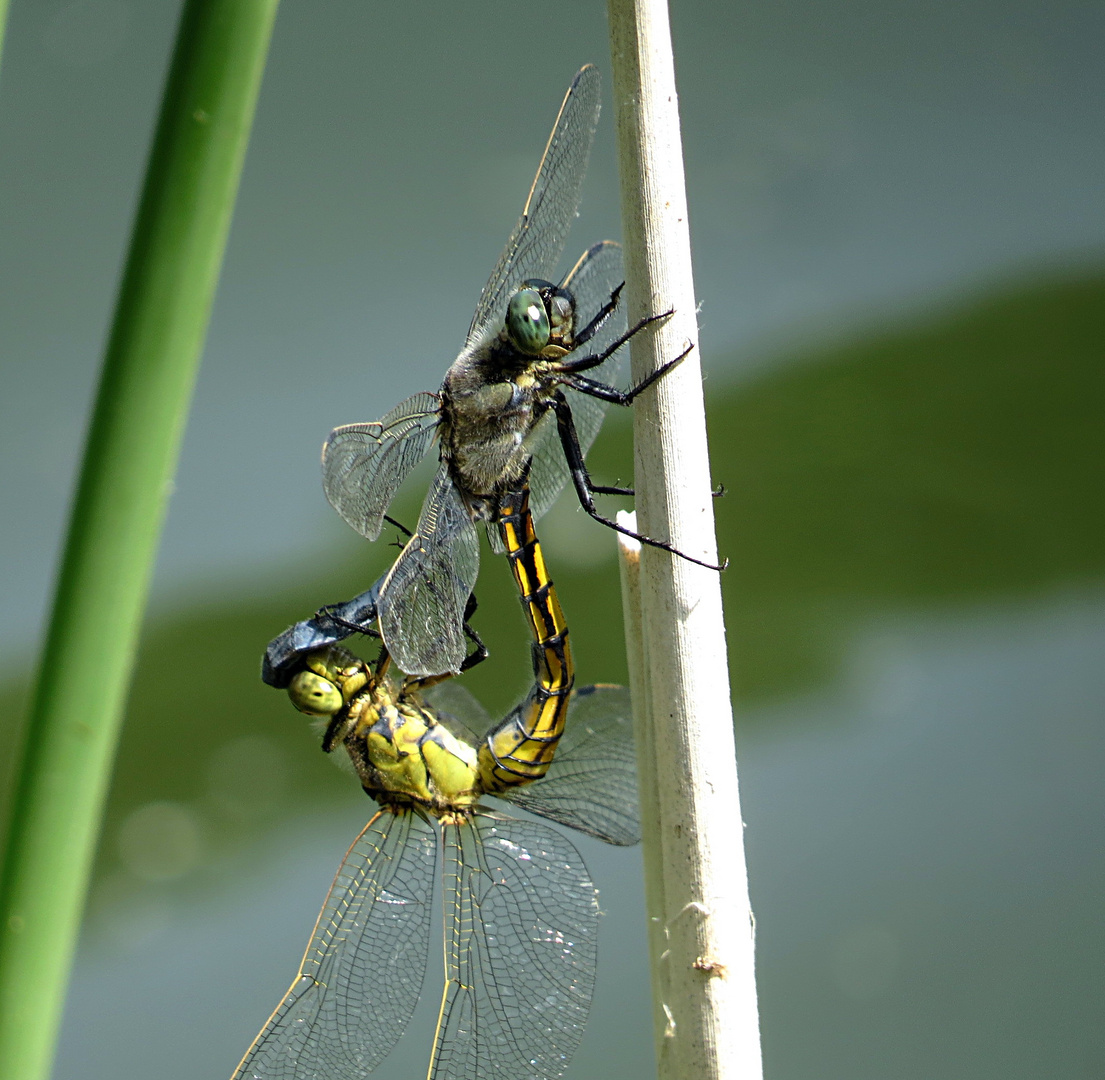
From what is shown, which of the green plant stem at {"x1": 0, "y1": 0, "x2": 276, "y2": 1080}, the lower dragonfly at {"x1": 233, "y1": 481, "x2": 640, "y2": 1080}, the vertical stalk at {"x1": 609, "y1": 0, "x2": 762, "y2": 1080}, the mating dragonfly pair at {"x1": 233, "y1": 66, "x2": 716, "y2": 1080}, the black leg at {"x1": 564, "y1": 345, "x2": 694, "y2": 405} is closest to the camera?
the green plant stem at {"x1": 0, "y1": 0, "x2": 276, "y2": 1080}

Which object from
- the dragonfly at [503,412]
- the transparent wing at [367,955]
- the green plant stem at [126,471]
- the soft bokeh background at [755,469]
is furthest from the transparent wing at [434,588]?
the soft bokeh background at [755,469]

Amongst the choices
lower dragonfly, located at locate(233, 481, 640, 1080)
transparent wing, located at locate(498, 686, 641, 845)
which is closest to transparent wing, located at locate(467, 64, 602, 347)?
lower dragonfly, located at locate(233, 481, 640, 1080)

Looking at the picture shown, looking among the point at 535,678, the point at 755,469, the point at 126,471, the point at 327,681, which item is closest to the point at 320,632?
the point at 327,681

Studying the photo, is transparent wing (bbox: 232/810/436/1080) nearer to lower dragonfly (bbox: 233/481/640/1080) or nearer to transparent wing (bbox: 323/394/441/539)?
lower dragonfly (bbox: 233/481/640/1080)

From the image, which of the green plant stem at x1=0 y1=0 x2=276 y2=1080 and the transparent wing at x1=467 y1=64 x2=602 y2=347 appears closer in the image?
the green plant stem at x1=0 y1=0 x2=276 y2=1080

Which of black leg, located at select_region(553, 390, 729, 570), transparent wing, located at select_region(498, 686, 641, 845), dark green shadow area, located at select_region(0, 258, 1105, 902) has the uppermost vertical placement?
dark green shadow area, located at select_region(0, 258, 1105, 902)

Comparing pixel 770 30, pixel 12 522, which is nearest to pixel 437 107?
pixel 770 30

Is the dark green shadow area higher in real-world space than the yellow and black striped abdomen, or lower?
higher

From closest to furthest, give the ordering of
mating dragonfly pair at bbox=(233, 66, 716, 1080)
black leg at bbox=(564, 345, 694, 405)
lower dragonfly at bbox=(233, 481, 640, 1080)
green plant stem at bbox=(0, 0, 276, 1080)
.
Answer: green plant stem at bbox=(0, 0, 276, 1080) → black leg at bbox=(564, 345, 694, 405) → mating dragonfly pair at bbox=(233, 66, 716, 1080) → lower dragonfly at bbox=(233, 481, 640, 1080)
